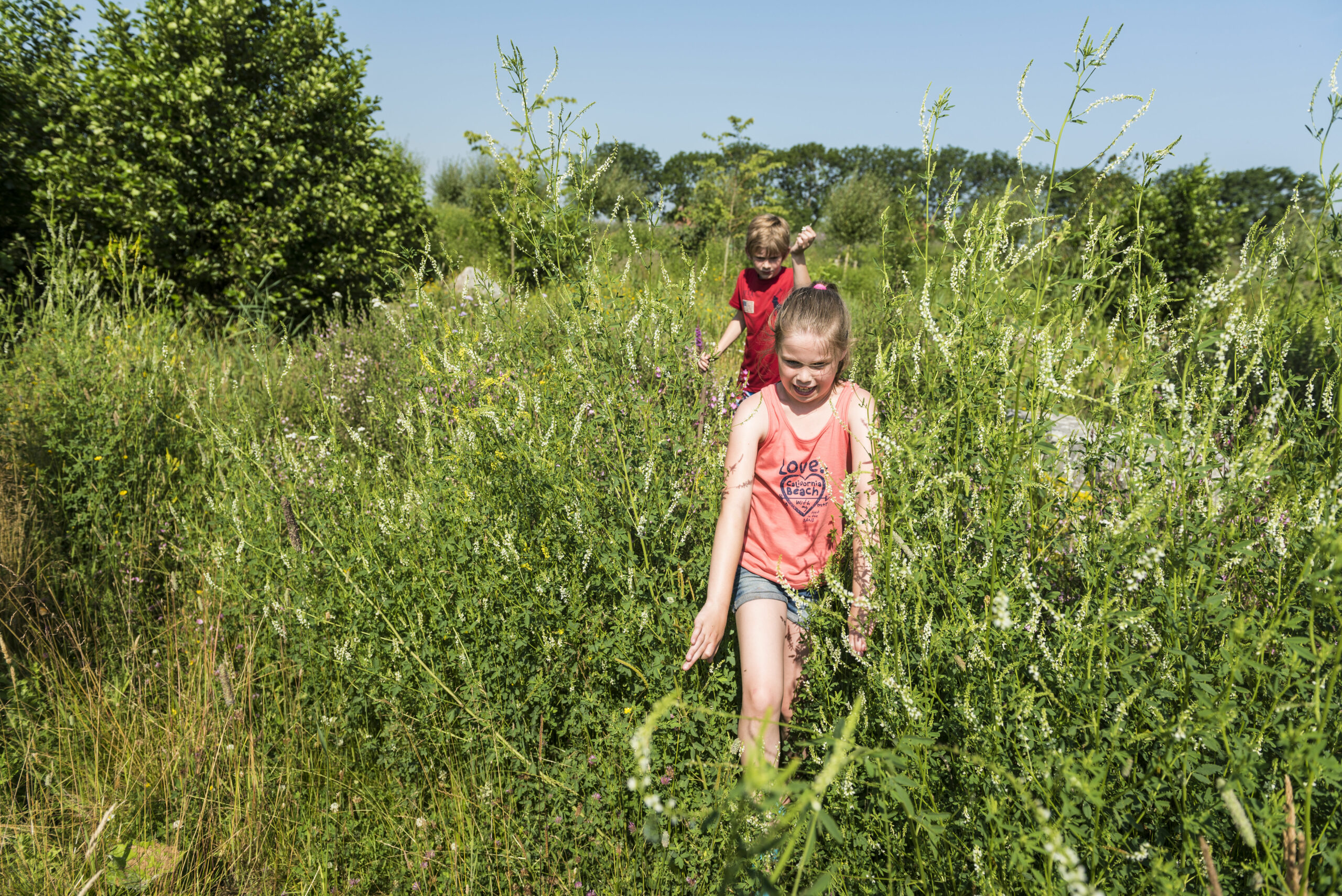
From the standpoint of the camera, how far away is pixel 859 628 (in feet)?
6.16

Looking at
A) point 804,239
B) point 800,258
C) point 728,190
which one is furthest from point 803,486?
point 728,190

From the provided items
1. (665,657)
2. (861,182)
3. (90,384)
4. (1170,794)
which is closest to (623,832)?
(665,657)

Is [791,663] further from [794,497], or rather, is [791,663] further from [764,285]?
[764,285]

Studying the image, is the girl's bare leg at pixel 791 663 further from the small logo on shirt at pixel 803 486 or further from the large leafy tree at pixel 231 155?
the large leafy tree at pixel 231 155

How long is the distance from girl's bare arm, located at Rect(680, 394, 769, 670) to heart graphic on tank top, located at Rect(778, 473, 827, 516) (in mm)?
128

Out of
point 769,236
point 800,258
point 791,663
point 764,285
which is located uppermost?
point 769,236

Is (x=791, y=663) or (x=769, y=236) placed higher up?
(x=769, y=236)

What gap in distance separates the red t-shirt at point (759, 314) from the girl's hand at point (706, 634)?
274 cm

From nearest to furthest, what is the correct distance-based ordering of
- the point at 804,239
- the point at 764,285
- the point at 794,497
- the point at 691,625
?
the point at 691,625 → the point at 794,497 → the point at 804,239 → the point at 764,285

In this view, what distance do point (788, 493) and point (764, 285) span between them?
118 inches

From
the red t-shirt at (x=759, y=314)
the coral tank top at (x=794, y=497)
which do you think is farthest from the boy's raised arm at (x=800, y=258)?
the coral tank top at (x=794, y=497)

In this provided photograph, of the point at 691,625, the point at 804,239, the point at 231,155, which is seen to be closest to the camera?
the point at 691,625

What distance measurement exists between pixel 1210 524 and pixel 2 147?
6842 millimetres

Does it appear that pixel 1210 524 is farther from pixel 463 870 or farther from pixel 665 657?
pixel 463 870
